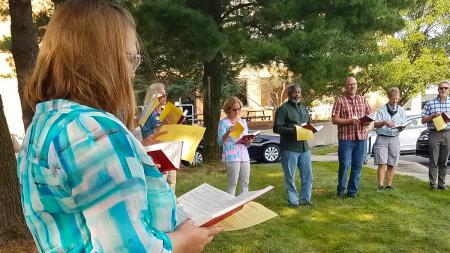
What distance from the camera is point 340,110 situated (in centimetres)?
732

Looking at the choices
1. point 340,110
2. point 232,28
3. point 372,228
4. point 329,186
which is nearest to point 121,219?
point 372,228

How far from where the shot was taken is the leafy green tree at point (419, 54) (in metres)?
23.4

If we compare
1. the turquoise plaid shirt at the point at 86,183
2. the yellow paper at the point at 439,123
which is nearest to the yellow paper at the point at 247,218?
the turquoise plaid shirt at the point at 86,183

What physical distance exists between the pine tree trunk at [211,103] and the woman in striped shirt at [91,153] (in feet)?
36.6

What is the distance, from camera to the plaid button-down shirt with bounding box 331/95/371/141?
23.7ft

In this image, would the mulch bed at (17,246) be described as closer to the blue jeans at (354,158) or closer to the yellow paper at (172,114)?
the yellow paper at (172,114)

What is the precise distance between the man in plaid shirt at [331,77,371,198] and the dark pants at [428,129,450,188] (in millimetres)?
1454

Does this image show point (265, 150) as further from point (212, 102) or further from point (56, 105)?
point (56, 105)

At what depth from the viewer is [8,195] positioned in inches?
183

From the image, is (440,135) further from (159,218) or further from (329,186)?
(159,218)

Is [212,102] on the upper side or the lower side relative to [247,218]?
upper

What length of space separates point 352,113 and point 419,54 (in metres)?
20.0

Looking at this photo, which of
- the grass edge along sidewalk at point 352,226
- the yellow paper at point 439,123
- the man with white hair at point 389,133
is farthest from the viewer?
the man with white hair at point 389,133

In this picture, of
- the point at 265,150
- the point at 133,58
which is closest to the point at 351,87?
the point at 133,58
